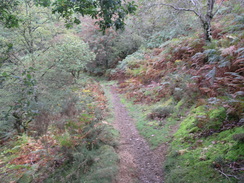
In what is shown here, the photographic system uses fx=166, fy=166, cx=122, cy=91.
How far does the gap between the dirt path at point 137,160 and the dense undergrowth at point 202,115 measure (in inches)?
9.5

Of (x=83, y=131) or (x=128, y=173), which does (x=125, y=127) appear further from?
(x=128, y=173)

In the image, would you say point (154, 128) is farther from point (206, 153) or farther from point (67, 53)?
point (67, 53)

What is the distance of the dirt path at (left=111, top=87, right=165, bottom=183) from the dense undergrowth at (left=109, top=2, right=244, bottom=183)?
241 millimetres

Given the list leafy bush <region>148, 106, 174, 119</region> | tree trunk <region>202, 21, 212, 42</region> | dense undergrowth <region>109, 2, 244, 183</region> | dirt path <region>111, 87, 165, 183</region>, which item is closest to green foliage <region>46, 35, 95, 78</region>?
dense undergrowth <region>109, 2, 244, 183</region>

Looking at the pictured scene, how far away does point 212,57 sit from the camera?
6.74 meters

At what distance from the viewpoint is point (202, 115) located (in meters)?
4.53

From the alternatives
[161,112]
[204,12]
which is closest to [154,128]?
[161,112]

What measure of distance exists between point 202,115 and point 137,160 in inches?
84.3

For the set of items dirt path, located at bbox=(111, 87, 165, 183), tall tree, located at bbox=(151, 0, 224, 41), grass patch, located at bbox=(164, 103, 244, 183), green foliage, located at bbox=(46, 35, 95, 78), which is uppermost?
tall tree, located at bbox=(151, 0, 224, 41)

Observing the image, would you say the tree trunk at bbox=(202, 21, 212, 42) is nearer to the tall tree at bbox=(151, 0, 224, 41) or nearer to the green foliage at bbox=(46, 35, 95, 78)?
the tall tree at bbox=(151, 0, 224, 41)

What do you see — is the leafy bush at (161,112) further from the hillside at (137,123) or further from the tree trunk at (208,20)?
the tree trunk at (208,20)

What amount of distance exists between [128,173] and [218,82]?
4.02 meters

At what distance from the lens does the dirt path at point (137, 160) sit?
11.7 ft

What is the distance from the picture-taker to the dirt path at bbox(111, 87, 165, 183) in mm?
3575
